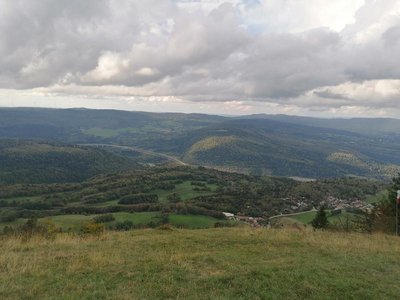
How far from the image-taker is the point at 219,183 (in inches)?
7121

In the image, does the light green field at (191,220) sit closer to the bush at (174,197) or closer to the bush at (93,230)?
the bush at (174,197)

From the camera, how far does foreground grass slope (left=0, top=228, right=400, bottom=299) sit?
10.3m

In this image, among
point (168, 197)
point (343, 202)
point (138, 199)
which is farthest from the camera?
point (168, 197)

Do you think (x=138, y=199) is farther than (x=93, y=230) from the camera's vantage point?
Yes

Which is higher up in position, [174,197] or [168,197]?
[174,197]

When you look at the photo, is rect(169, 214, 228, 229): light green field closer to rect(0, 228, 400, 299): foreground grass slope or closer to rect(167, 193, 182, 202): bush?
rect(167, 193, 182, 202): bush

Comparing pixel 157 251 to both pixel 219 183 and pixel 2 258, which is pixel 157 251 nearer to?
pixel 2 258

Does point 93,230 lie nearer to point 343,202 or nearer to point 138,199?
point 138,199

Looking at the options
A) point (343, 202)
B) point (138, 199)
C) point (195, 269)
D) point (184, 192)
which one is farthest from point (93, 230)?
point (343, 202)

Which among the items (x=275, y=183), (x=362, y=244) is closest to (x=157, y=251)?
(x=362, y=244)

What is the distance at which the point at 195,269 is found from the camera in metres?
12.2

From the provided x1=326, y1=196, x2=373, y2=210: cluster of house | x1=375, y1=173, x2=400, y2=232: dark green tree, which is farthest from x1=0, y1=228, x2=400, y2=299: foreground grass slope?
x1=326, y1=196, x2=373, y2=210: cluster of house

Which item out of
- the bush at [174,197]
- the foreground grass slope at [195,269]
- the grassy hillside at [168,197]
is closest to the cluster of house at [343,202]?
the grassy hillside at [168,197]

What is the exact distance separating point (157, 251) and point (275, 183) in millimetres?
189678
